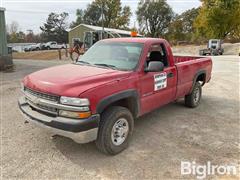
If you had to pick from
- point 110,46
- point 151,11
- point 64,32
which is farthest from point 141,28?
point 110,46

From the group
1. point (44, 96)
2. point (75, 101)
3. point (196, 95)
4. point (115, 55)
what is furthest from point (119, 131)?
point (196, 95)

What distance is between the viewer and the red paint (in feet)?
11.0

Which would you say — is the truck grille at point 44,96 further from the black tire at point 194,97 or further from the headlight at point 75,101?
the black tire at point 194,97

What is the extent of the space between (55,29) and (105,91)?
75.0m

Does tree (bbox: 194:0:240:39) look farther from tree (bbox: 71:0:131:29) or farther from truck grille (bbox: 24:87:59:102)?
truck grille (bbox: 24:87:59:102)

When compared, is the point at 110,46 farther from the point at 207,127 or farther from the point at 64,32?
the point at 64,32

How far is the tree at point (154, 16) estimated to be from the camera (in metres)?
62.8

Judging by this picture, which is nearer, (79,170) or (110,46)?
(79,170)

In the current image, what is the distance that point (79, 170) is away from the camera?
3.40 meters

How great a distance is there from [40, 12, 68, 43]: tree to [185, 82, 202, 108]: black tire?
6855 centimetres

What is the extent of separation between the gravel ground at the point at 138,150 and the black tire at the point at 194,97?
0.40 m

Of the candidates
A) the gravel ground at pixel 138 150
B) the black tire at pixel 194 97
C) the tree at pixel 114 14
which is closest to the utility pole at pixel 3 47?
the gravel ground at pixel 138 150

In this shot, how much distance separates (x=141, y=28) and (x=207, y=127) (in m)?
61.8

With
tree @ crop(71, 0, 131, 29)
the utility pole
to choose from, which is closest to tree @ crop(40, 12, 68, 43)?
tree @ crop(71, 0, 131, 29)
